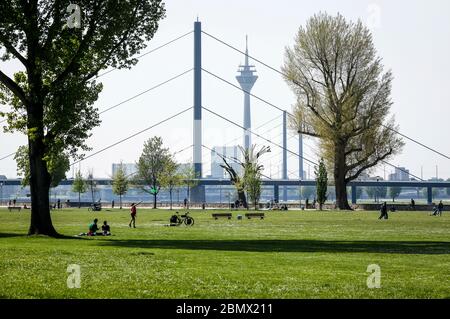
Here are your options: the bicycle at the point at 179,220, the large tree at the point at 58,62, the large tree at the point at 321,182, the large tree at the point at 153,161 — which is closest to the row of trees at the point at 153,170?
the large tree at the point at 153,161

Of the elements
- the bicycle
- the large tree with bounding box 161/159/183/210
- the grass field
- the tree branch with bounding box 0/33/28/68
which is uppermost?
the tree branch with bounding box 0/33/28/68

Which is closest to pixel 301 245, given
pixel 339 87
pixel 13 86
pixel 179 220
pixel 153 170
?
pixel 13 86

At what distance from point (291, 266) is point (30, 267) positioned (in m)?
6.38

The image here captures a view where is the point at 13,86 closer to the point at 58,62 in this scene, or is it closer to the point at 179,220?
the point at 58,62

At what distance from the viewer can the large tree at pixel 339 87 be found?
78.9 m

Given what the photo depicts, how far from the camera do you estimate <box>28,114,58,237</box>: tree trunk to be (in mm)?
34562

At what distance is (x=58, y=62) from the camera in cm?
3469

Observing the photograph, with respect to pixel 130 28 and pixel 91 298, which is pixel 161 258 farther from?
pixel 130 28

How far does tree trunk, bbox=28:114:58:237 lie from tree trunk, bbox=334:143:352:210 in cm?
5050

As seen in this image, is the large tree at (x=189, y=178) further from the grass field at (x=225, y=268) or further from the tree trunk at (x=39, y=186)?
the grass field at (x=225, y=268)

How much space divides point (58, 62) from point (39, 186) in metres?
5.38

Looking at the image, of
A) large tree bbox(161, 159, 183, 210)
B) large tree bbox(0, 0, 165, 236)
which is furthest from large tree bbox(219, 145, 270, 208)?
large tree bbox(0, 0, 165, 236)

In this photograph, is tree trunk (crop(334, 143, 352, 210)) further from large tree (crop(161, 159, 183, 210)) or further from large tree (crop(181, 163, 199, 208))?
large tree (crop(181, 163, 199, 208))

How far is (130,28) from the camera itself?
3625 centimetres
